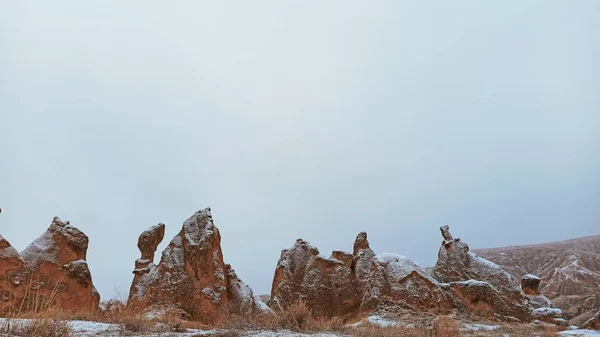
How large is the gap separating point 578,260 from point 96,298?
300ft

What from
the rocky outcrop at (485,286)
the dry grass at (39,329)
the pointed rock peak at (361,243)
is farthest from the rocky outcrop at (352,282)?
the dry grass at (39,329)

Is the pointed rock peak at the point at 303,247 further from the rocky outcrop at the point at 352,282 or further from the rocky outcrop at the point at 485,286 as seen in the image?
the rocky outcrop at the point at 485,286

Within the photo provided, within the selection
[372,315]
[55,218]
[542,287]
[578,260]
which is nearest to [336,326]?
[372,315]

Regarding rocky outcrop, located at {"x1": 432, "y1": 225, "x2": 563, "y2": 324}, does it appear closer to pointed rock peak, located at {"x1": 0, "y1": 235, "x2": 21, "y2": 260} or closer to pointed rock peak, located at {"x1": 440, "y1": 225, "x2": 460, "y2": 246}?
pointed rock peak, located at {"x1": 440, "y1": 225, "x2": 460, "y2": 246}

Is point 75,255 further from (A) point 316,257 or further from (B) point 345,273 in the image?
(B) point 345,273

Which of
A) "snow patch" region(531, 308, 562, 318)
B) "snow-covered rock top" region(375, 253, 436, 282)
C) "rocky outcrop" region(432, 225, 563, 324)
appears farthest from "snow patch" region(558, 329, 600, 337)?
"snow-covered rock top" region(375, 253, 436, 282)

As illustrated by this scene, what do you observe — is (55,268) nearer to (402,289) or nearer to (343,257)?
(343,257)

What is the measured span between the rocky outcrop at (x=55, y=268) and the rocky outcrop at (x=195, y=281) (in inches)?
74.9

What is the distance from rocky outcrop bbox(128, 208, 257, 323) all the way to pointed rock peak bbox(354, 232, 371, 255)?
6159mm

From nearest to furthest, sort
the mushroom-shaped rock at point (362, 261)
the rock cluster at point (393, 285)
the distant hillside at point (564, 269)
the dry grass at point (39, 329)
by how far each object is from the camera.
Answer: the dry grass at point (39, 329), the rock cluster at point (393, 285), the mushroom-shaped rock at point (362, 261), the distant hillside at point (564, 269)

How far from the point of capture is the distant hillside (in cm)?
5262

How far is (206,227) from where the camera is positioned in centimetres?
1595

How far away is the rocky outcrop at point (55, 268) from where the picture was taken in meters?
14.1

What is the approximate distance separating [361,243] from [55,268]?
13.6 m
